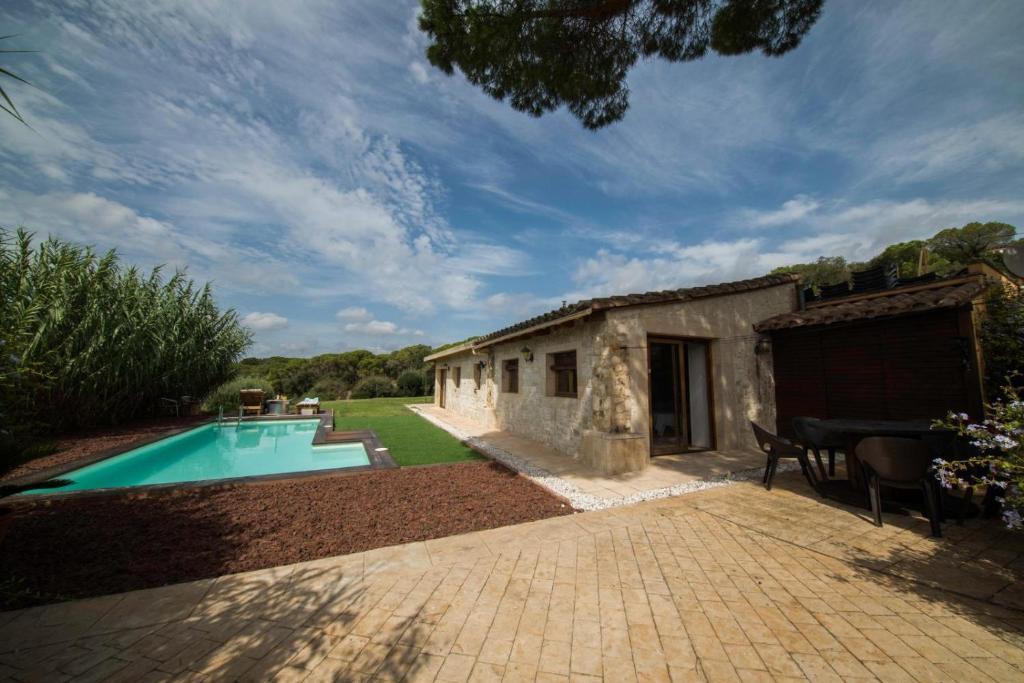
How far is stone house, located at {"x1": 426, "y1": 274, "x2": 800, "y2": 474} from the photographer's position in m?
6.82

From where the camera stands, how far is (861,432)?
14.8 ft

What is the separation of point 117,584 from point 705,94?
11569 mm

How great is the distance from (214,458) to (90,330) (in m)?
5.06

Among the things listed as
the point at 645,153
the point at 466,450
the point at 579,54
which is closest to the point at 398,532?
the point at 466,450

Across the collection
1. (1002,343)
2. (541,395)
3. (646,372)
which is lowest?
(541,395)

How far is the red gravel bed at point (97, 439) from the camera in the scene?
7.02m

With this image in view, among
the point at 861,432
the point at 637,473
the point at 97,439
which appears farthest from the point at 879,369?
the point at 97,439

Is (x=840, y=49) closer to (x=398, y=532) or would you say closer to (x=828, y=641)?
(x=828, y=641)

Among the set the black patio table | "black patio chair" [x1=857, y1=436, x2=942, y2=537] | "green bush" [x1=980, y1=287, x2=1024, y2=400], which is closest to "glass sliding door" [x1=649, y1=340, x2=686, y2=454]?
the black patio table

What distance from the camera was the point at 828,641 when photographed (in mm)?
2393

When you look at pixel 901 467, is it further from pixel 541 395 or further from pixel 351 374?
pixel 351 374

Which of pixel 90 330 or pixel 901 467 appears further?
pixel 90 330

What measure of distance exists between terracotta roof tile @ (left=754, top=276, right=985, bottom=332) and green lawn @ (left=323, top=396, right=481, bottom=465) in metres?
7.43

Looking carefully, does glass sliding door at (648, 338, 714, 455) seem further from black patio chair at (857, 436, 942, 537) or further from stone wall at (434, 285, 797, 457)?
black patio chair at (857, 436, 942, 537)
